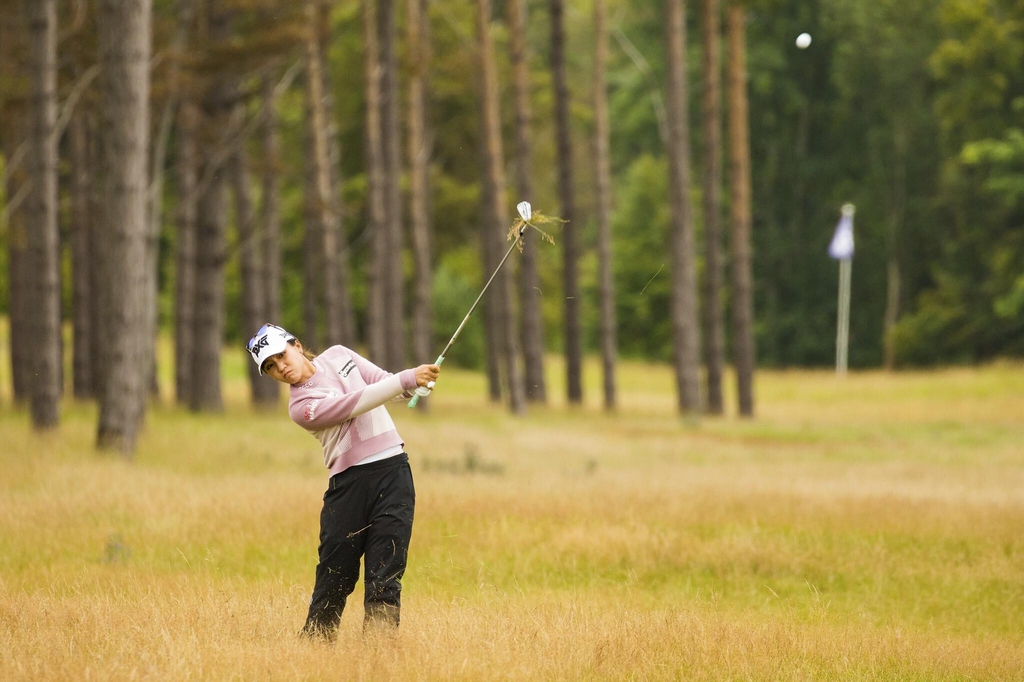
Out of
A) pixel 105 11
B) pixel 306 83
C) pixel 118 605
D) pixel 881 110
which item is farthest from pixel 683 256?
pixel 881 110

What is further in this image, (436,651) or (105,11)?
(105,11)

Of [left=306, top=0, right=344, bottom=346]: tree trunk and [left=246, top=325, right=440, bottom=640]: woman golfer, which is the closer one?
[left=246, top=325, right=440, bottom=640]: woman golfer

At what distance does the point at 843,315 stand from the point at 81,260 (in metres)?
33.6

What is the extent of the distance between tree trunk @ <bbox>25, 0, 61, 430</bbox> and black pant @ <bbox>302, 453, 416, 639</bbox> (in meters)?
12.5

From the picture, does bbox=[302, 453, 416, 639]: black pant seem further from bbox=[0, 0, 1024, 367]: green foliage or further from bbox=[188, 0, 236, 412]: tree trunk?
bbox=[0, 0, 1024, 367]: green foliage

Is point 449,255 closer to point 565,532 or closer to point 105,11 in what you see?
point 105,11

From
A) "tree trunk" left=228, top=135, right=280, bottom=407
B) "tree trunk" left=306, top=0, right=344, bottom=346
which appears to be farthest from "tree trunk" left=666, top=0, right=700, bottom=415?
"tree trunk" left=228, top=135, right=280, bottom=407

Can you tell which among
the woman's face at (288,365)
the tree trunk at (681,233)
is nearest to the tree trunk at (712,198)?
the tree trunk at (681,233)

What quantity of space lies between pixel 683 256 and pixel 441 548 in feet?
59.7

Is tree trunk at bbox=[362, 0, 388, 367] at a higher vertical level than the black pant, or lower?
higher

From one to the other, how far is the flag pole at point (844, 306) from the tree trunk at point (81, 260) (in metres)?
25.1

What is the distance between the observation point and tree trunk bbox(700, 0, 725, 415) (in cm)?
2884

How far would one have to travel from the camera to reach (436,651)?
6.21 m

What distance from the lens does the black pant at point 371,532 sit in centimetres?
642
